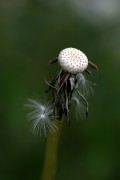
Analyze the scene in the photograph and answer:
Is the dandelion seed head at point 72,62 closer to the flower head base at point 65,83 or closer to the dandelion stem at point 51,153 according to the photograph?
the flower head base at point 65,83

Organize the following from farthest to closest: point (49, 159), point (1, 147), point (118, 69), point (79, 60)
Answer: point (118, 69), point (1, 147), point (49, 159), point (79, 60)

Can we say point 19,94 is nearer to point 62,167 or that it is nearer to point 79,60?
point 62,167

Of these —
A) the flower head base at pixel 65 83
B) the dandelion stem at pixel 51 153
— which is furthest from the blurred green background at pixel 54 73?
the flower head base at pixel 65 83

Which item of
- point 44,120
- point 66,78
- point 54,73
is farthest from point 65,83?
point 54,73

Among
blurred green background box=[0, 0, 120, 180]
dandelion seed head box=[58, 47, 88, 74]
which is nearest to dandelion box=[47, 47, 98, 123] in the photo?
dandelion seed head box=[58, 47, 88, 74]

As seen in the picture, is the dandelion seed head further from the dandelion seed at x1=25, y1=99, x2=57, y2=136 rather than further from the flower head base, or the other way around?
the dandelion seed at x1=25, y1=99, x2=57, y2=136

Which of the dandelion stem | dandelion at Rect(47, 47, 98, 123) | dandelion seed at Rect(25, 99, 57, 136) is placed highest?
dandelion at Rect(47, 47, 98, 123)

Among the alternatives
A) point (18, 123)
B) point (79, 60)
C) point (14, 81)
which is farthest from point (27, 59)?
point (79, 60)
